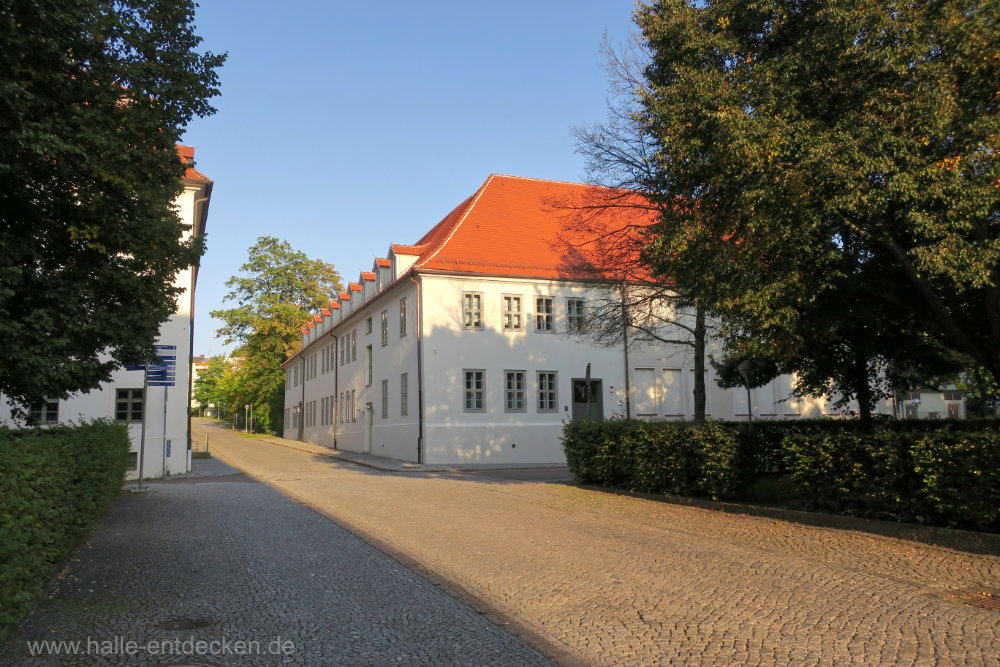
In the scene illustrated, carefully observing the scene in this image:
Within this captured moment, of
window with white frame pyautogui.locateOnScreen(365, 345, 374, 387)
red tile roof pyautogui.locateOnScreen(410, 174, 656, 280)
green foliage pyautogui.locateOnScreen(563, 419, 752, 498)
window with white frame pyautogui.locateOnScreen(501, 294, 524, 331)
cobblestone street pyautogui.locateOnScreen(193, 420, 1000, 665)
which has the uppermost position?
red tile roof pyautogui.locateOnScreen(410, 174, 656, 280)

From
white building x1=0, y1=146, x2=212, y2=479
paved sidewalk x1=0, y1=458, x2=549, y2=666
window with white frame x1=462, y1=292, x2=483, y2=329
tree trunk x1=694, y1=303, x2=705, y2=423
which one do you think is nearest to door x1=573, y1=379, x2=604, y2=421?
window with white frame x1=462, y1=292, x2=483, y2=329

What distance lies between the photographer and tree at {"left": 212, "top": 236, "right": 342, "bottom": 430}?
5972 centimetres

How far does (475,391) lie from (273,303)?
3559 centimetres

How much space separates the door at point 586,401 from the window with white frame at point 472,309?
192 inches

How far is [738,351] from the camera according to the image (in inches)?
477

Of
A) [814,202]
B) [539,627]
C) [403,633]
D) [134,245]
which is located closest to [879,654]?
[539,627]

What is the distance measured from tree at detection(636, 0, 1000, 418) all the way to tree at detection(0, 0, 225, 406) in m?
6.71

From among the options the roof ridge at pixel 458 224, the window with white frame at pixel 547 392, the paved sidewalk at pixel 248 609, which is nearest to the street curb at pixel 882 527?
the paved sidewalk at pixel 248 609

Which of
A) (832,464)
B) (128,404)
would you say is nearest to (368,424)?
(128,404)

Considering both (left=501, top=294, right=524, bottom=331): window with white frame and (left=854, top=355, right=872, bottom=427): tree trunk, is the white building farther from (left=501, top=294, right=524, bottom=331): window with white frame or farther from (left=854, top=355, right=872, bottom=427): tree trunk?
(left=854, top=355, right=872, bottom=427): tree trunk

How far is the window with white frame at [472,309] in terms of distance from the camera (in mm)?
30125

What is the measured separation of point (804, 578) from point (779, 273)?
4.40 meters

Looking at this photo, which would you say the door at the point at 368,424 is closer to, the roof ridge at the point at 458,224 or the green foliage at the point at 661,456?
the roof ridge at the point at 458,224

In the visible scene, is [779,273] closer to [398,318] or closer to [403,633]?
[403,633]
